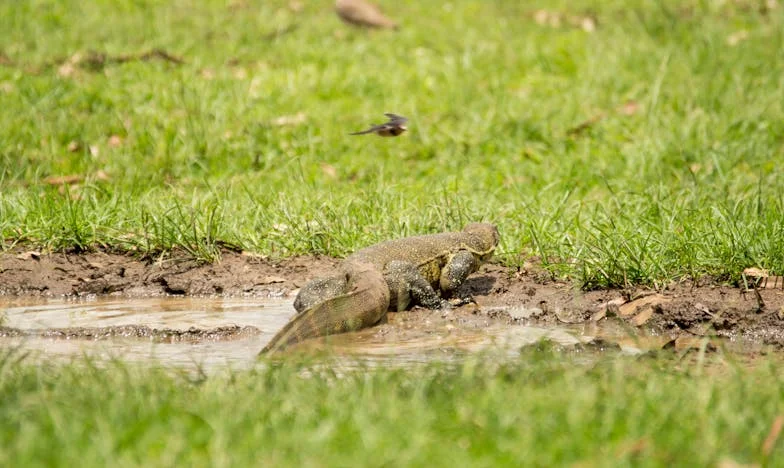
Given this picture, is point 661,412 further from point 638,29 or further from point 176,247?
point 638,29

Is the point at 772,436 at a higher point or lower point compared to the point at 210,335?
higher

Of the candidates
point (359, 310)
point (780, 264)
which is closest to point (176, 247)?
point (359, 310)

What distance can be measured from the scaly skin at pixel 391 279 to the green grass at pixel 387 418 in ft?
4.75

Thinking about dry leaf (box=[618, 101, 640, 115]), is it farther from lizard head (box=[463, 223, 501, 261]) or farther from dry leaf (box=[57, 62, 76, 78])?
dry leaf (box=[57, 62, 76, 78])

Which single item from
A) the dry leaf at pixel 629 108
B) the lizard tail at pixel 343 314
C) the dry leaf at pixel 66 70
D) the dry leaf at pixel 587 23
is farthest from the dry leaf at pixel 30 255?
the dry leaf at pixel 587 23

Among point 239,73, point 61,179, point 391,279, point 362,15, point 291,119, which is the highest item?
point 362,15

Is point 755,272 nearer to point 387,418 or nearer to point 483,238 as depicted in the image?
point 483,238

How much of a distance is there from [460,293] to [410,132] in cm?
372

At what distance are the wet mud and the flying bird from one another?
6.39 meters

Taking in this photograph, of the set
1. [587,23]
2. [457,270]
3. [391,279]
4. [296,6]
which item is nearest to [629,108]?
[587,23]

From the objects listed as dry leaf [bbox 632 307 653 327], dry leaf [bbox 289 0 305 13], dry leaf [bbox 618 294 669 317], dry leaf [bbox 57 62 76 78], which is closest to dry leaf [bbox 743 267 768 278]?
dry leaf [bbox 618 294 669 317]

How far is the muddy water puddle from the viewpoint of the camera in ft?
18.3

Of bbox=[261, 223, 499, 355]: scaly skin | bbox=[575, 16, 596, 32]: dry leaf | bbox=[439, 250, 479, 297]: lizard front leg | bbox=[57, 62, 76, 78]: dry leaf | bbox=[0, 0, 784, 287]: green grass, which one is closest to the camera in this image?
bbox=[261, 223, 499, 355]: scaly skin

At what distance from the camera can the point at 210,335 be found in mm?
6117
